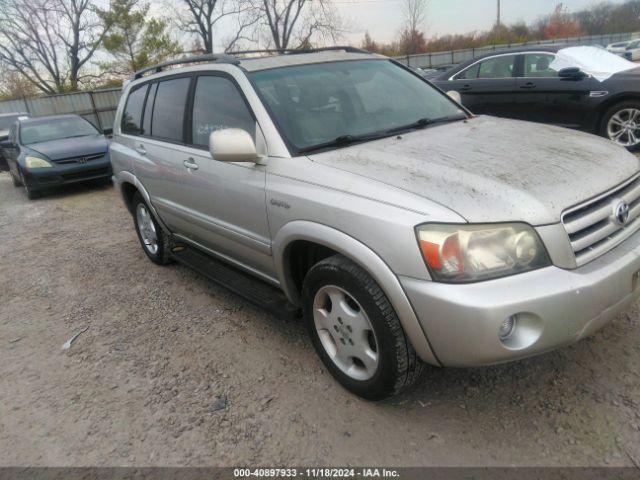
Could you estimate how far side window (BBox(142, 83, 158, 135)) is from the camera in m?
4.31

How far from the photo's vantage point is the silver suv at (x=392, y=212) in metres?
2.04

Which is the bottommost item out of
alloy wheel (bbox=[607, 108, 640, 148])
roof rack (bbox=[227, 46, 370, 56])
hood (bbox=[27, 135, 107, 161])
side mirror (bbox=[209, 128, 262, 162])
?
alloy wheel (bbox=[607, 108, 640, 148])

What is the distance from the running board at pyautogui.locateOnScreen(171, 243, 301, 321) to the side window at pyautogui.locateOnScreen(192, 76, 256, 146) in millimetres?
931

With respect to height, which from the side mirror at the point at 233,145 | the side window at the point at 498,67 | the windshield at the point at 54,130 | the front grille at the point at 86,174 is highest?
the side window at the point at 498,67

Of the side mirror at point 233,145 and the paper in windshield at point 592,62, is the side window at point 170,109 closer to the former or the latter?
the side mirror at point 233,145

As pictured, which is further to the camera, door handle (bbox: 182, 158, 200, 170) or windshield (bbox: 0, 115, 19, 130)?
windshield (bbox: 0, 115, 19, 130)

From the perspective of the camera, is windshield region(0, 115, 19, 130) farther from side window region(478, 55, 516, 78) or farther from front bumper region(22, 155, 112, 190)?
side window region(478, 55, 516, 78)

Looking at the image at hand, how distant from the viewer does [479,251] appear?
2047mm

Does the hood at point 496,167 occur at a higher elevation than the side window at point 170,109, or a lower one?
lower

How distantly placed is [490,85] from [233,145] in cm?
639

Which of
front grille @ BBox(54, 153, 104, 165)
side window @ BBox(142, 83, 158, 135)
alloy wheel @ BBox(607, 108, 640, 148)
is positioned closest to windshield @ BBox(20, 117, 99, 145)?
front grille @ BBox(54, 153, 104, 165)

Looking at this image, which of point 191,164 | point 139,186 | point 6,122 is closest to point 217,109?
point 191,164

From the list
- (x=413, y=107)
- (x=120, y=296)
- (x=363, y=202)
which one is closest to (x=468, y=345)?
(x=363, y=202)

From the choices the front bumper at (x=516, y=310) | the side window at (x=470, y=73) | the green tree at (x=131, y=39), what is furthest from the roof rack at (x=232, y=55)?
the green tree at (x=131, y=39)
